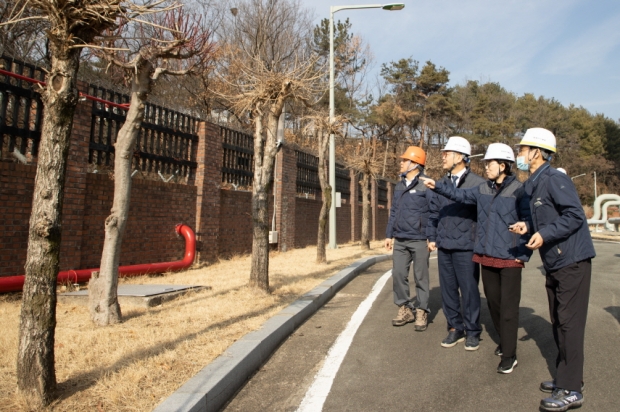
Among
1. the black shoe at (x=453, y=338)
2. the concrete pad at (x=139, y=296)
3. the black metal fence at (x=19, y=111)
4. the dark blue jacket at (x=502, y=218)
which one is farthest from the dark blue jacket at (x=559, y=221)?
the black metal fence at (x=19, y=111)

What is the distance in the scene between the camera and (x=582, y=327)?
395 centimetres

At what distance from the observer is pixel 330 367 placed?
A: 480 cm

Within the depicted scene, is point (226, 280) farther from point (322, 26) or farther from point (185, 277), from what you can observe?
point (322, 26)

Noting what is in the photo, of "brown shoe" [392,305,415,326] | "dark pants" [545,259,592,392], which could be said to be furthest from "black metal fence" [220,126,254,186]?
"dark pants" [545,259,592,392]

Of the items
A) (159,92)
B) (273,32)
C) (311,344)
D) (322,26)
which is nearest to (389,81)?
(322,26)

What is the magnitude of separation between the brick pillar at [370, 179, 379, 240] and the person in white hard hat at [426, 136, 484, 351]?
18709 mm

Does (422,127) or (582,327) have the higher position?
(422,127)

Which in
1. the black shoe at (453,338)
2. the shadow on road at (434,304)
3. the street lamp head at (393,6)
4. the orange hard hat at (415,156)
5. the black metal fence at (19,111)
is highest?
the street lamp head at (393,6)

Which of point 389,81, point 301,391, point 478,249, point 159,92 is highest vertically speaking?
point 389,81

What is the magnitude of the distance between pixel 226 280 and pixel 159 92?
1707cm

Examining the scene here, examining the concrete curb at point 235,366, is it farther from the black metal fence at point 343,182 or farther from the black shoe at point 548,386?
the black metal fence at point 343,182

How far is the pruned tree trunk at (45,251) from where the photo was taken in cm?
340

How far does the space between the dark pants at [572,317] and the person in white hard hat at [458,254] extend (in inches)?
54.8

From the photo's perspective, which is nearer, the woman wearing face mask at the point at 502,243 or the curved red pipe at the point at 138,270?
the woman wearing face mask at the point at 502,243
